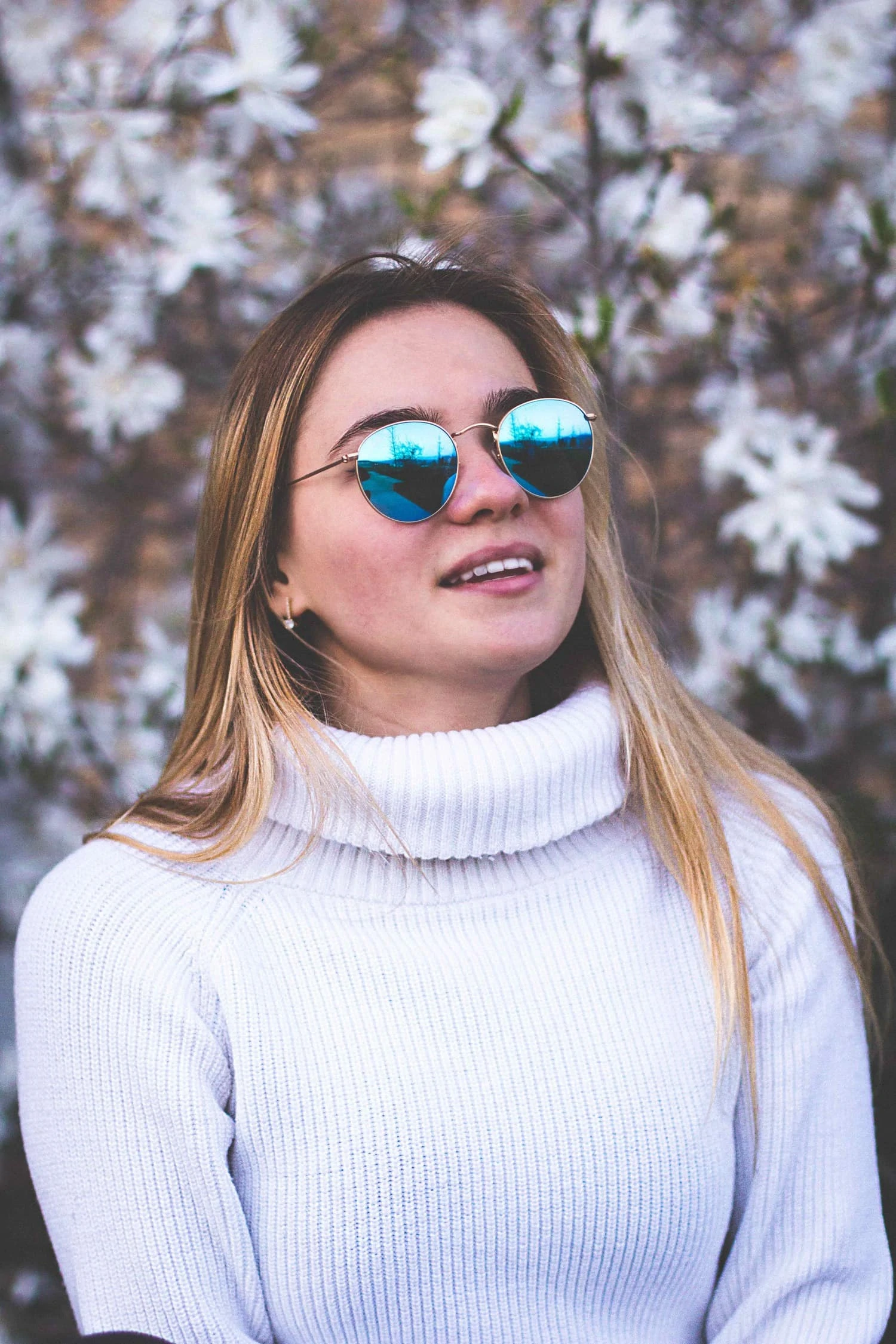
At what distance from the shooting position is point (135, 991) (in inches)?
48.3

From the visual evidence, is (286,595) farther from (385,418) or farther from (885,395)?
(885,395)

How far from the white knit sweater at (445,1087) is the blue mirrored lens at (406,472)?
0.28m

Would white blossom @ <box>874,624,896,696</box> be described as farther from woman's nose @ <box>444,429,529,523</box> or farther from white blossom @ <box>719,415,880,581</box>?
→ woman's nose @ <box>444,429,529,523</box>

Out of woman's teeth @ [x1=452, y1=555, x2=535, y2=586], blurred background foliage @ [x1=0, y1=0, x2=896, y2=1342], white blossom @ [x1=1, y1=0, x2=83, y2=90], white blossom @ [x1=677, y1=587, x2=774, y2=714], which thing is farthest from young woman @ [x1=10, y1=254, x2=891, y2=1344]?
white blossom @ [x1=1, y1=0, x2=83, y2=90]

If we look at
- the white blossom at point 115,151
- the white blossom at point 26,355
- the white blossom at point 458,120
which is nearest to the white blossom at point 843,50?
the white blossom at point 458,120

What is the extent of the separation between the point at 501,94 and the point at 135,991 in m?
1.90

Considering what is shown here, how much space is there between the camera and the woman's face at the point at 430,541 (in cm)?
132

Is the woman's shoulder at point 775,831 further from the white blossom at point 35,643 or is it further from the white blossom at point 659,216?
the white blossom at point 35,643

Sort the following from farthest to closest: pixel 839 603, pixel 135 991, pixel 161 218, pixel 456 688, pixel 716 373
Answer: pixel 839 603
pixel 716 373
pixel 161 218
pixel 456 688
pixel 135 991

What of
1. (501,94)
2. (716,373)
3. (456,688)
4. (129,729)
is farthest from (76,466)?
(456,688)

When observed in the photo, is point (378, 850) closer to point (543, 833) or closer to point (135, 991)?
point (543, 833)

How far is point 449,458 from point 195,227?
112 cm

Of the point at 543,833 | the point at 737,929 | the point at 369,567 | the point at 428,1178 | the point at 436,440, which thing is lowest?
the point at 428,1178

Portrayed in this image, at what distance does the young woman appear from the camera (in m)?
1.23
